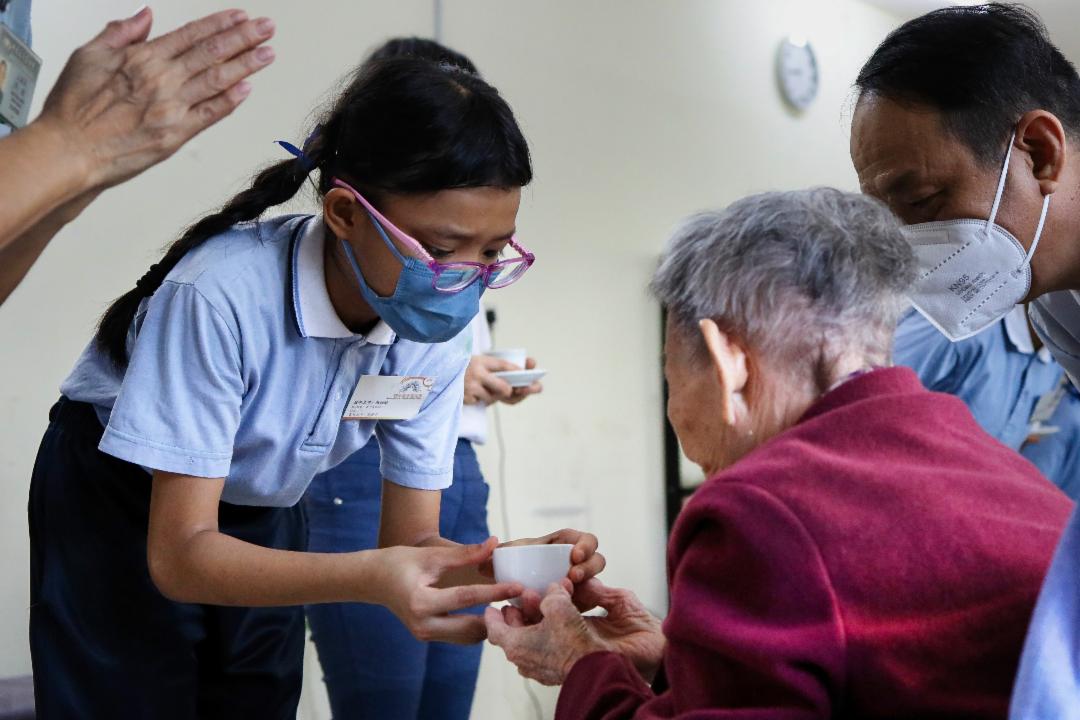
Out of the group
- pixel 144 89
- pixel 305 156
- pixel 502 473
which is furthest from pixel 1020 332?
pixel 144 89

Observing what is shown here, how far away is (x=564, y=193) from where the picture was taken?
395cm

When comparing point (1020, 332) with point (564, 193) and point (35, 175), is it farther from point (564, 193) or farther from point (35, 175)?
point (35, 175)

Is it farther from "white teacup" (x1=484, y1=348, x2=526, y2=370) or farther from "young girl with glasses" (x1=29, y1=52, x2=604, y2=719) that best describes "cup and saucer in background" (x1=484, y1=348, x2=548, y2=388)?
"young girl with glasses" (x1=29, y1=52, x2=604, y2=719)

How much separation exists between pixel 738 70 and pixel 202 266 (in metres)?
3.67

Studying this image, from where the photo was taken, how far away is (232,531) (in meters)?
1.59

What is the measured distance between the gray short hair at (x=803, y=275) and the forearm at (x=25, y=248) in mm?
918

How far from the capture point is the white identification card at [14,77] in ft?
4.38

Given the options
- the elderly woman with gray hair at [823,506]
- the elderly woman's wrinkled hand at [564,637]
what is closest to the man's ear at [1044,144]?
the elderly woman with gray hair at [823,506]

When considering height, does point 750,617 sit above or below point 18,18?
below

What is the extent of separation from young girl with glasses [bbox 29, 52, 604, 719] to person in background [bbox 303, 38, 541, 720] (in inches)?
13.7

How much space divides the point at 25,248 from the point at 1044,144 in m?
1.47

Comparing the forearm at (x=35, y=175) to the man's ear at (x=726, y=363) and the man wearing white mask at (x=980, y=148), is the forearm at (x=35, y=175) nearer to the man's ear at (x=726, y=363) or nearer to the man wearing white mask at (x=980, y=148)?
the man's ear at (x=726, y=363)

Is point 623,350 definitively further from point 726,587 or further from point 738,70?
point 726,587

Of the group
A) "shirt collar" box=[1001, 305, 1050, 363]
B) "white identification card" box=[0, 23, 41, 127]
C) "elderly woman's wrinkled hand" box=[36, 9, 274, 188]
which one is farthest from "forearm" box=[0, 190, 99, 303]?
"shirt collar" box=[1001, 305, 1050, 363]
